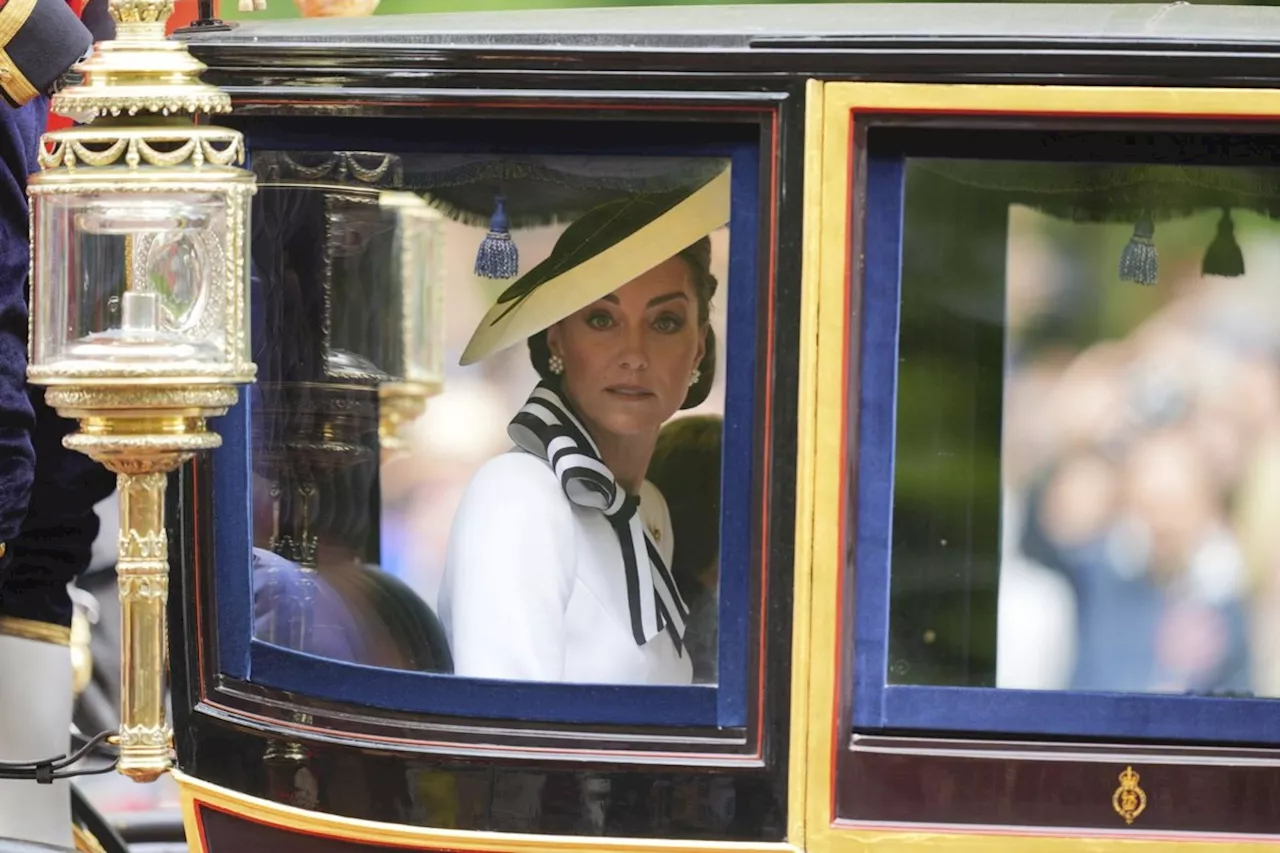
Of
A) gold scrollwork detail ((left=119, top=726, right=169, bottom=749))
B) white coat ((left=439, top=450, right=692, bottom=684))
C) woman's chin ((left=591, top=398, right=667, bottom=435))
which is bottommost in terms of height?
gold scrollwork detail ((left=119, top=726, right=169, bottom=749))

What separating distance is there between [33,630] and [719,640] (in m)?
1.08

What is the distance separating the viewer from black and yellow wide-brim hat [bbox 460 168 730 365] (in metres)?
2.14

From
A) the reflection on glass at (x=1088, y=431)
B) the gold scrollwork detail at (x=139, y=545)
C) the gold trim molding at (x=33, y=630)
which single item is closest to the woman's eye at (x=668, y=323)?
the reflection on glass at (x=1088, y=431)

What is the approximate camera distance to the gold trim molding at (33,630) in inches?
104

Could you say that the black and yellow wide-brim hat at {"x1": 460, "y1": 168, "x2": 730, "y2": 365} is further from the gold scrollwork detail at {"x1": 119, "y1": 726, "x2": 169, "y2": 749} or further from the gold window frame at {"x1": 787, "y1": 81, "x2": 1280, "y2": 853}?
the gold scrollwork detail at {"x1": 119, "y1": 726, "x2": 169, "y2": 749}

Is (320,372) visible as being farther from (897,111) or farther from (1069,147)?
(1069,147)

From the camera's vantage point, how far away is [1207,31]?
2.15m

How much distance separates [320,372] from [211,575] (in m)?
0.29

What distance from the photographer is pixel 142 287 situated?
2094 millimetres

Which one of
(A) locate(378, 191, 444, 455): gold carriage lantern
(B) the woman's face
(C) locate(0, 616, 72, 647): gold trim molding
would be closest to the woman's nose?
(B) the woman's face

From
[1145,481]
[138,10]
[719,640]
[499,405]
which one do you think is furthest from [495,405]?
[1145,481]

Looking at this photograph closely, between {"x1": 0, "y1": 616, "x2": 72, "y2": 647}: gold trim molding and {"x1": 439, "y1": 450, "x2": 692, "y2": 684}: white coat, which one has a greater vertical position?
{"x1": 439, "y1": 450, "x2": 692, "y2": 684}: white coat

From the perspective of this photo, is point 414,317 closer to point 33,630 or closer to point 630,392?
point 630,392

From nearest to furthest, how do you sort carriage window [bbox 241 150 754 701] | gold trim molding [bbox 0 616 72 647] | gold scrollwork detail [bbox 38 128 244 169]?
gold scrollwork detail [bbox 38 128 244 169]
carriage window [bbox 241 150 754 701]
gold trim molding [bbox 0 616 72 647]
